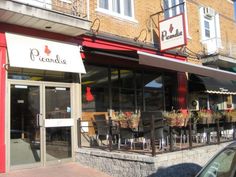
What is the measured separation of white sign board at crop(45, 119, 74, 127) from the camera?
1044 centimetres

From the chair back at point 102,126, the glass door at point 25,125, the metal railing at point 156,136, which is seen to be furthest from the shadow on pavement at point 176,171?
the glass door at point 25,125

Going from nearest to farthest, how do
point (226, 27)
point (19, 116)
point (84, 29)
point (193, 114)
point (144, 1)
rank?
point (19, 116) → point (84, 29) → point (193, 114) → point (144, 1) → point (226, 27)

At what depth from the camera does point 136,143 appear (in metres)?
11.0

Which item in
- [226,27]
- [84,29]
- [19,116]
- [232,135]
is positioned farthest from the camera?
[226,27]

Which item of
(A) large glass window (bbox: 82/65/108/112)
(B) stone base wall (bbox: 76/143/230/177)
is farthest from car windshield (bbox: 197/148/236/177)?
(A) large glass window (bbox: 82/65/108/112)

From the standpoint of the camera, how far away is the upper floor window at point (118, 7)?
13.1m

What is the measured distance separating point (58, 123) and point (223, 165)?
6.97 m

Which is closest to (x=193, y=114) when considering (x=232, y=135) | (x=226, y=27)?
(x=232, y=135)

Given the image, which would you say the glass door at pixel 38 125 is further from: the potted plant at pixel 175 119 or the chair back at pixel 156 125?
the potted plant at pixel 175 119

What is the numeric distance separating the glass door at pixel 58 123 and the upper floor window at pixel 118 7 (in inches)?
139

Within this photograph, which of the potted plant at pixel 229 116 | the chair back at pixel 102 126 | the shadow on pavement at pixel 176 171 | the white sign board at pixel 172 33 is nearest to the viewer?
the shadow on pavement at pixel 176 171

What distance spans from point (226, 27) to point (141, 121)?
41.6 ft

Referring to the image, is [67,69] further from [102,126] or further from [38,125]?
[102,126]

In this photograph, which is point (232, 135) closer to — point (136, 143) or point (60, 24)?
point (136, 143)
